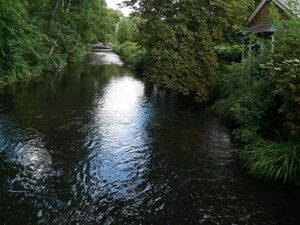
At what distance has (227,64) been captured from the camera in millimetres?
17922

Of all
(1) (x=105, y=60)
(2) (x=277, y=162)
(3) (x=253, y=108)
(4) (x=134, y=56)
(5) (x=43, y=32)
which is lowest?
(2) (x=277, y=162)

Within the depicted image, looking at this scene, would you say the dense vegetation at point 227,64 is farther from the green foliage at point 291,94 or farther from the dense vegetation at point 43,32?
the dense vegetation at point 43,32

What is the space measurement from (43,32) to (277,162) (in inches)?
1006

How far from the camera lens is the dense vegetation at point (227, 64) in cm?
922

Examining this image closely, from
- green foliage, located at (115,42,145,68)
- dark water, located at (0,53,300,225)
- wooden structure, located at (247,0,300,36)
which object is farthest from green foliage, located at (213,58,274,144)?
green foliage, located at (115,42,145,68)

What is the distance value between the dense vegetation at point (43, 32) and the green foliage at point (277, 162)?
45.4 feet

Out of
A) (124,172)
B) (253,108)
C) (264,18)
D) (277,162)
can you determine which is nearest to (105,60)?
(264,18)

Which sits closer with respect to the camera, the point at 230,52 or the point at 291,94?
the point at 291,94

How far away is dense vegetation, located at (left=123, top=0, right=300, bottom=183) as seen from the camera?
9.22m

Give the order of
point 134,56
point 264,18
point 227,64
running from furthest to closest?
point 134,56 < point 264,18 < point 227,64

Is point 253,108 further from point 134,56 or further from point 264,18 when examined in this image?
point 134,56

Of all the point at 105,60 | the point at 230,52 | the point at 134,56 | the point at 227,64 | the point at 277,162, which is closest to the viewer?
the point at 277,162

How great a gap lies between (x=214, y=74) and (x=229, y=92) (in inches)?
111

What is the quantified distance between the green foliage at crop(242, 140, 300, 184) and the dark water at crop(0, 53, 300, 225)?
0.36 m
